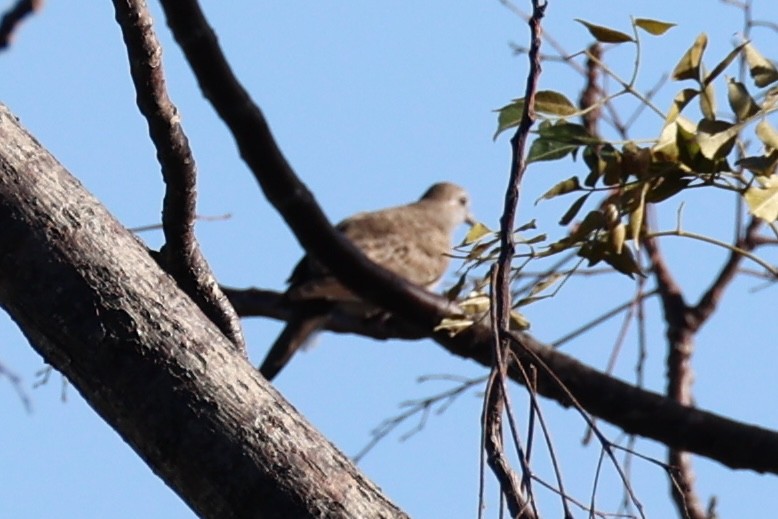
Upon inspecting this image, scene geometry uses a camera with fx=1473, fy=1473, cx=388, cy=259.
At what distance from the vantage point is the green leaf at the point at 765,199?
6.72 feet

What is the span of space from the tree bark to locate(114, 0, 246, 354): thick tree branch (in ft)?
0.95

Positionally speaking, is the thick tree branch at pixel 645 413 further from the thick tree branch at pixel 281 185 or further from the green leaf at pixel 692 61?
the green leaf at pixel 692 61

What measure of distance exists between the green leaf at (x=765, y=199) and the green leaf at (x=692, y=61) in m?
0.20

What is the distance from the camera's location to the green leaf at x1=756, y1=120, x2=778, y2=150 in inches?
84.0

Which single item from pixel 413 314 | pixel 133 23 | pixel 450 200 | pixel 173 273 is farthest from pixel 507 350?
pixel 450 200

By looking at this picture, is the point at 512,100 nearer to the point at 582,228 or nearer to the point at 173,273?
the point at 582,228

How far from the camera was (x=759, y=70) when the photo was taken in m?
2.19

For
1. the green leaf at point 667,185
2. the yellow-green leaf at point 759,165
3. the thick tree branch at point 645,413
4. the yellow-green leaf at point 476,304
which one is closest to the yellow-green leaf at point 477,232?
the yellow-green leaf at point 476,304

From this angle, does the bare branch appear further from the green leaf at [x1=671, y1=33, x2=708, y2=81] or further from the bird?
the green leaf at [x1=671, y1=33, x2=708, y2=81]

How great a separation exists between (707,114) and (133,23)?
2.78ft

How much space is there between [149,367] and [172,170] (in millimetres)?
477

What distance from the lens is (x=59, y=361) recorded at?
1666 mm

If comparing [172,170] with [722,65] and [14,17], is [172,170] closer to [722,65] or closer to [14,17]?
[722,65]

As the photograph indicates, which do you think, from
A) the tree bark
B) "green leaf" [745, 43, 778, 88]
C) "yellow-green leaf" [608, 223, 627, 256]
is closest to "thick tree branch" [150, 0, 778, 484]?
"yellow-green leaf" [608, 223, 627, 256]
